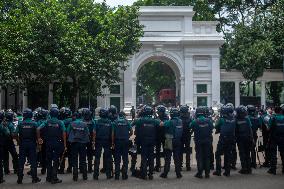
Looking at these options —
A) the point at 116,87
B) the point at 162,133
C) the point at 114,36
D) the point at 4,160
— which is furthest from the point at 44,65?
the point at 162,133

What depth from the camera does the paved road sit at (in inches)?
440

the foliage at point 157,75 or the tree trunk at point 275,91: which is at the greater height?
the foliage at point 157,75

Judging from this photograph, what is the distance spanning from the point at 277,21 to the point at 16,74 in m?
22.4

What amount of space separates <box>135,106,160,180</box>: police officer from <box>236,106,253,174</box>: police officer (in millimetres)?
2544

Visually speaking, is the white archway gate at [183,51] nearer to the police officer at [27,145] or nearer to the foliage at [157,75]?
the foliage at [157,75]

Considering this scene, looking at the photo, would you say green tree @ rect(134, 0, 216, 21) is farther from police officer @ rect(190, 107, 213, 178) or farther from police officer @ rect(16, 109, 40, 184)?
police officer @ rect(16, 109, 40, 184)

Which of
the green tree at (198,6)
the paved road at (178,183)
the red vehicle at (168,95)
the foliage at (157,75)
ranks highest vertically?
the green tree at (198,6)

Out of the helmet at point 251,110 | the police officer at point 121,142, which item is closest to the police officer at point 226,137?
the helmet at point 251,110

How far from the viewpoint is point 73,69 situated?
29.1 metres

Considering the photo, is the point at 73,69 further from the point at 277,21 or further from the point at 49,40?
the point at 277,21

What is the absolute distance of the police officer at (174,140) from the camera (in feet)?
41.1

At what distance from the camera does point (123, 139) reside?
12375 millimetres

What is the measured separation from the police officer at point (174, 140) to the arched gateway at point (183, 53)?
2723 centimetres

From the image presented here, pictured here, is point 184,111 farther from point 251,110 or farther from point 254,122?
point 254,122
